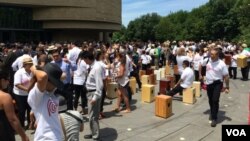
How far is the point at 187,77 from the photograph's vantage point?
37.0 feet

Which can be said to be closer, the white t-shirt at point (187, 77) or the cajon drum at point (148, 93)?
the white t-shirt at point (187, 77)

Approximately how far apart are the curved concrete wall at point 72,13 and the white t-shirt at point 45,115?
3622 centimetres

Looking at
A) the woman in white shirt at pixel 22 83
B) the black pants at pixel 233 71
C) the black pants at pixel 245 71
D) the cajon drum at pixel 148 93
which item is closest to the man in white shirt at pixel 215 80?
the cajon drum at pixel 148 93

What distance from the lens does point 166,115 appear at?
31.5 feet

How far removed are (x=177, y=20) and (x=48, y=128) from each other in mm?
105463

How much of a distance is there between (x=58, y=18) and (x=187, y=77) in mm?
33631

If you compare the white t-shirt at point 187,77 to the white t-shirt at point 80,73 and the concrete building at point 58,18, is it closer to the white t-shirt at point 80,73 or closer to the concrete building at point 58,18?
the white t-shirt at point 80,73

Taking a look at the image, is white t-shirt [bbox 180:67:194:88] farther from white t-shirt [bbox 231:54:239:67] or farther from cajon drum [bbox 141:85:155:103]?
white t-shirt [bbox 231:54:239:67]

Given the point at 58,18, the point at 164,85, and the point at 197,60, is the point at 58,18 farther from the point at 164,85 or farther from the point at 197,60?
the point at 164,85

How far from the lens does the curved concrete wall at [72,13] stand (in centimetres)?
4199

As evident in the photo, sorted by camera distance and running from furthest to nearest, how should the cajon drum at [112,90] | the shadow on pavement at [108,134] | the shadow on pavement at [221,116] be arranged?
the cajon drum at [112,90]
the shadow on pavement at [221,116]
the shadow on pavement at [108,134]

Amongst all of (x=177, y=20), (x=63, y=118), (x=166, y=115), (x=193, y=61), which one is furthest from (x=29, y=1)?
(x=177, y=20)

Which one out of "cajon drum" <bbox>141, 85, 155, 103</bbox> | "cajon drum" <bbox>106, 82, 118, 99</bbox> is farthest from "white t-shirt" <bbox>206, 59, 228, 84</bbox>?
"cajon drum" <bbox>106, 82, 118, 99</bbox>

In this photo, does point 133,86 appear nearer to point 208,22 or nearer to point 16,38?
point 16,38
